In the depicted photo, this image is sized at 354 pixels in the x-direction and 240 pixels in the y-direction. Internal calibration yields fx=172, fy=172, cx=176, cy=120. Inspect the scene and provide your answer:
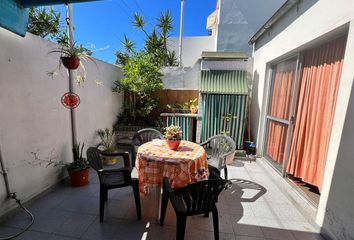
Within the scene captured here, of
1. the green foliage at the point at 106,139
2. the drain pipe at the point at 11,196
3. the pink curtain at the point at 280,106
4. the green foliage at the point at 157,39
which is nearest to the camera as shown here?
the drain pipe at the point at 11,196

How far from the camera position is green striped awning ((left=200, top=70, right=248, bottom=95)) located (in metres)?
4.31

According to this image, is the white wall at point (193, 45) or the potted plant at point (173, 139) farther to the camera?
the white wall at point (193, 45)

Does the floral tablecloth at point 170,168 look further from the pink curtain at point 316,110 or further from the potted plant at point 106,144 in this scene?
the potted plant at point 106,144

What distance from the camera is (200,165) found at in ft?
6.84

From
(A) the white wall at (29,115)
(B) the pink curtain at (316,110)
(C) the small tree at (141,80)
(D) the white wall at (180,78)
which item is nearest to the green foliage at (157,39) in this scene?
(D) the white wall at (180,78)

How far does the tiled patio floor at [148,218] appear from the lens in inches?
75.0

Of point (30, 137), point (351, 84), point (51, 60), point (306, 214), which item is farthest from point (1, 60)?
point (306, 214)

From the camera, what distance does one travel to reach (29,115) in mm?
2293

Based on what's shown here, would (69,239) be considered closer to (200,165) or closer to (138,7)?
(200,165)

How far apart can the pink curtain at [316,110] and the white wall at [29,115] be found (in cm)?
388

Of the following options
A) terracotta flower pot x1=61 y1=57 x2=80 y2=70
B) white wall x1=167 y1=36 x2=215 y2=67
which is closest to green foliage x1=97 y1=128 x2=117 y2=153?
terracotta flower pot x1=61 y1=57 x2=80 y2=70

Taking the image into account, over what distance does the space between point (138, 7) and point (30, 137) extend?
246 inches

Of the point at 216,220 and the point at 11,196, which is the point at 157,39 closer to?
the point at 11,196

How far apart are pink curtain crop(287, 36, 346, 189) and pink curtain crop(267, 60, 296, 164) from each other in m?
0.35
